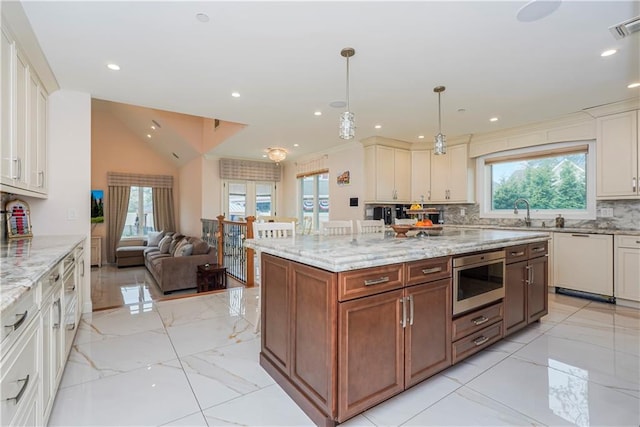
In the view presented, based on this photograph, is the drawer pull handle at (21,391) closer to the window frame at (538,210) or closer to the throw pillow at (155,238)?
the window frame at (538,210)

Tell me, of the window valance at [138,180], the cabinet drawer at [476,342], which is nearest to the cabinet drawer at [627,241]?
the cabinet drawer at [476,342]

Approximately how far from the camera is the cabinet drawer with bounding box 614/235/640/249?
353 cm

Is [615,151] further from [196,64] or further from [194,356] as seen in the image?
[194,356]

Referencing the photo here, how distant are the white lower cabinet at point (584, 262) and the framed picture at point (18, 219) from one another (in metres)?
6.21

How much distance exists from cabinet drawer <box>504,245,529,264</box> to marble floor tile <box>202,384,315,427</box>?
2.01 meters

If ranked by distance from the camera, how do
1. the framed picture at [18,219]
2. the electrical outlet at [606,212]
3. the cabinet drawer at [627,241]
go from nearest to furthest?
the framed picture at [18,219] < the cabinet drawer at [627,241] < the electrical outlet at [606,212]

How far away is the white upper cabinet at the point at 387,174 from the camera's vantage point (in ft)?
17.9

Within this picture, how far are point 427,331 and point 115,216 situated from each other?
8542 mm

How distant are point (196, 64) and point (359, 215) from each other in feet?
12.4

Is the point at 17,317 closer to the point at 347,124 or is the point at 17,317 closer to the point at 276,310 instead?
the point at 276,310

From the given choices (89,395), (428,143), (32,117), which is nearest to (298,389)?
(89,395)

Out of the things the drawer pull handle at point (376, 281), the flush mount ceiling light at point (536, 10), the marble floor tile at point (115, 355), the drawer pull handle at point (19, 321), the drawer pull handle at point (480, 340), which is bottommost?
the marble floor tile at point (115, 355)

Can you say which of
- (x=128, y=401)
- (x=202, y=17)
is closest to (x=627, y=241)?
→ (x=202, y=17)

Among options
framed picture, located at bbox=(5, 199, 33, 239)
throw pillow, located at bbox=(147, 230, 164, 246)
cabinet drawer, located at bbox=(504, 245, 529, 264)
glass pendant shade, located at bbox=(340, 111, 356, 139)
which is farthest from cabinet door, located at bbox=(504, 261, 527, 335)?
throw pillow, located at bbox=(147, 230, 164, 246)
